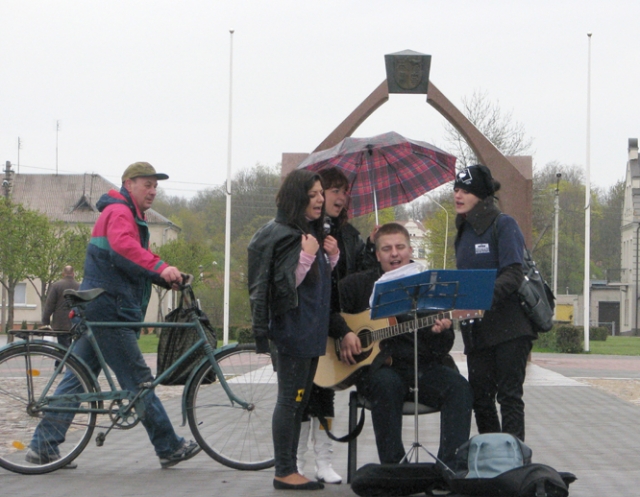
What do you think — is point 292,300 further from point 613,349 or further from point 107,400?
point 613,349

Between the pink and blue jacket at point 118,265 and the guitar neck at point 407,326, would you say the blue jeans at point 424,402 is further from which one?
the pink and blue jacket at point 118,265

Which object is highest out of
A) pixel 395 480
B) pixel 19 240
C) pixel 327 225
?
pixel 19 240

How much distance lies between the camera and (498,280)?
19.6 feet

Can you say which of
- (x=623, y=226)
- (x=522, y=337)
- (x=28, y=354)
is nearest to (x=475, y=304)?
(x=522, y=337)

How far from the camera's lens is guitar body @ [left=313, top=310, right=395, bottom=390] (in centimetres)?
608

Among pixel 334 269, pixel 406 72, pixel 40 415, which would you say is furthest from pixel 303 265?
pixel 406 72

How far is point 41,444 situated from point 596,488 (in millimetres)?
3322

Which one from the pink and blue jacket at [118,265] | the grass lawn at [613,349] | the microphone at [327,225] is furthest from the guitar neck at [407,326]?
the grass lawn at [613,349]

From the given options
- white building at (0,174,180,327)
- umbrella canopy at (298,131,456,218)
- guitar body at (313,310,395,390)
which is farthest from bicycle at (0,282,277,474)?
white building at (0,174,180,327)

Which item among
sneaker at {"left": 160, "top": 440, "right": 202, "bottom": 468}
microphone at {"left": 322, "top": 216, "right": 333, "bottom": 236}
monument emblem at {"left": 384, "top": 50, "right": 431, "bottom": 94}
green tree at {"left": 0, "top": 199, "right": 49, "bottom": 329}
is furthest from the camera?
green tree at {"left": 0, "top": 199, "right": 49, "bottom": 329}

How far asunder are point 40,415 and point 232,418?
3.85ft

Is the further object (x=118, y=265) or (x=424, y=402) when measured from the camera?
(x=118, y=265)

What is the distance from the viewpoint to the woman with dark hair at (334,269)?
636cm

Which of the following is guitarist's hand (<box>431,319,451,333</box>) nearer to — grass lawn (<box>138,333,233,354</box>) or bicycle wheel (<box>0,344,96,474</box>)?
bicycle wheel (<box>0,344,96,474</box>)
